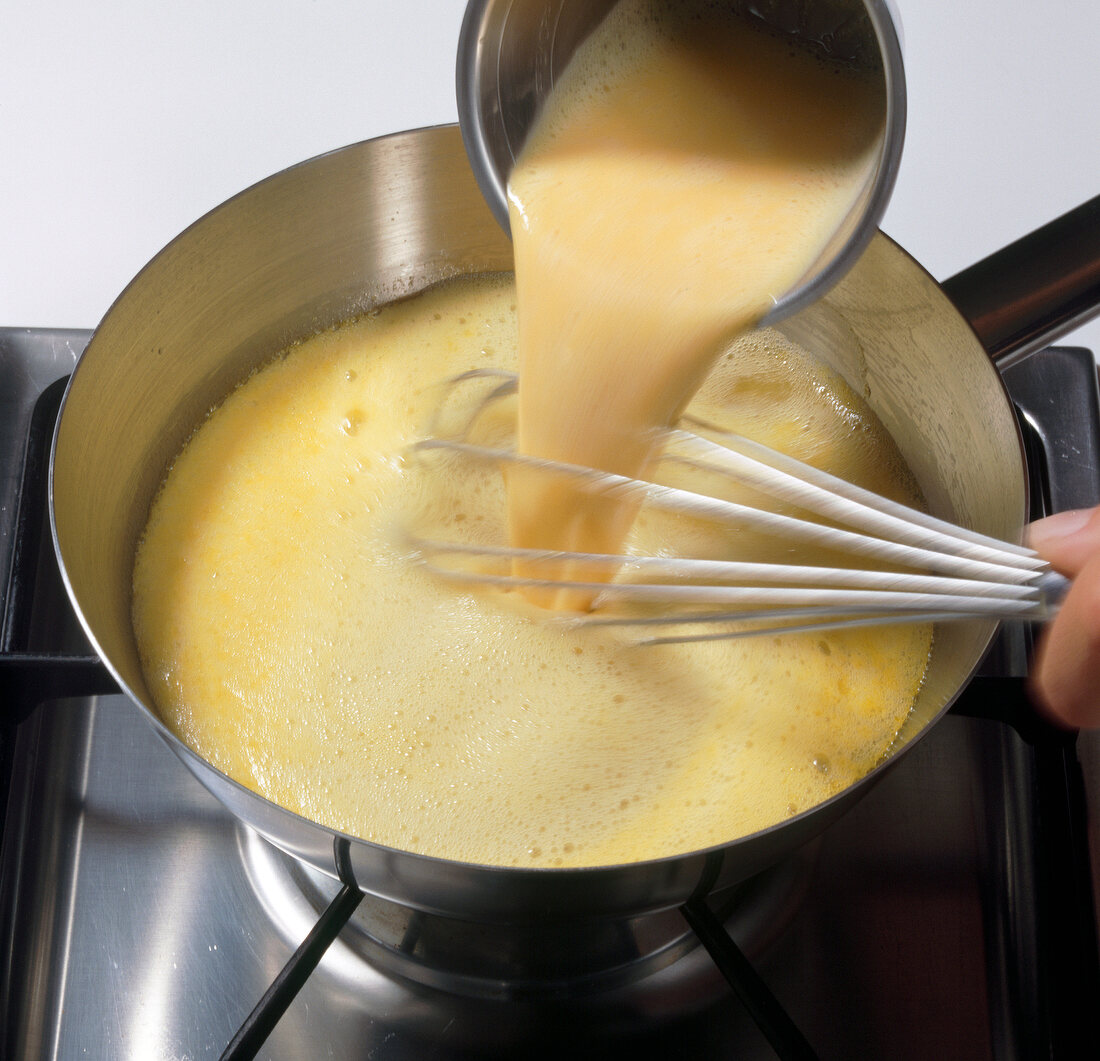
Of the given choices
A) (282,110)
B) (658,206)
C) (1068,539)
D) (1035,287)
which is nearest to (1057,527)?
(1068,539)

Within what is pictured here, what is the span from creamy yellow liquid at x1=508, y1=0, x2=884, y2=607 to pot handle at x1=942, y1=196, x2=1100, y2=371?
0.11 m

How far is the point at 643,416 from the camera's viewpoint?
0.70 meters

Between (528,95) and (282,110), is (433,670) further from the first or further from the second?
(282,110)

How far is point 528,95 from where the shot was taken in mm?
712

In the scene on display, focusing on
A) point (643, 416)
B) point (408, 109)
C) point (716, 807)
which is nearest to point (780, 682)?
point (716, 807)

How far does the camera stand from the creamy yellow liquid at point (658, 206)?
2.23 feet

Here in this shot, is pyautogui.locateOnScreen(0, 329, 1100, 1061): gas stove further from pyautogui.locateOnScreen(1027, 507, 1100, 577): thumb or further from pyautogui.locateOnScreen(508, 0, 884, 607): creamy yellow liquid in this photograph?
→ pyautogui.locateOnScreen(508, 0, 884, 607): creamy yellow liquid

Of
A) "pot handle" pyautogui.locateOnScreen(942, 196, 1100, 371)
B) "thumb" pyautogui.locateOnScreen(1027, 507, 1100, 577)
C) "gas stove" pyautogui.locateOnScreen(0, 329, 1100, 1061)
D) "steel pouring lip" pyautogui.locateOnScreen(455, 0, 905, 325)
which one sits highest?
"steel pouring lip" pyautogui.locateOnScreen(455, 0, 905, 325)

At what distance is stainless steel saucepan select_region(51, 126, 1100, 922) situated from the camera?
53 cm

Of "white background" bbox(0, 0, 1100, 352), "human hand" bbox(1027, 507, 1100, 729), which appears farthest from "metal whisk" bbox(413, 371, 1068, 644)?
"white background" bbox(0, 0, 1100, 352)

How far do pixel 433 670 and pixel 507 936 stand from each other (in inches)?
6.8

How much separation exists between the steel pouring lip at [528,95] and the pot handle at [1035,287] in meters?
0.11

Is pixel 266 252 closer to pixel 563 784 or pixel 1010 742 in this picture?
pixel 563 784

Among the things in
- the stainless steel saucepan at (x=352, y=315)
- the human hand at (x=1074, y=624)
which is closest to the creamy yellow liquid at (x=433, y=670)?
the stainless steel saucepan at (x=352, y=315)
